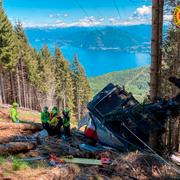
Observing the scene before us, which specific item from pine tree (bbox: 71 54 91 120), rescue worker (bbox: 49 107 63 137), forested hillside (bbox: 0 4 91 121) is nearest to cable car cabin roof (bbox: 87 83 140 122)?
rescue worker (bbox: 49 107 63 137)

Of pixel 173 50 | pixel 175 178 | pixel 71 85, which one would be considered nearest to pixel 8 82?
pixel 71 85

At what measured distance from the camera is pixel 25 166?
905 cm

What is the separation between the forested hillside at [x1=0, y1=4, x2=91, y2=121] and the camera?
2126 inches

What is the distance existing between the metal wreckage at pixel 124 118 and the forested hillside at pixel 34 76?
38652mm

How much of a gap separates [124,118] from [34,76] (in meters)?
58.9

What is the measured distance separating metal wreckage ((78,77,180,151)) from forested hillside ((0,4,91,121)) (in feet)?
127

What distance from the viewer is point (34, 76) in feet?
229

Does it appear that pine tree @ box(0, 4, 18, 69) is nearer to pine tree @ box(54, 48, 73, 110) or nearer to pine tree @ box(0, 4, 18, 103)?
pine tree @ box(0, 4, 18, 103)

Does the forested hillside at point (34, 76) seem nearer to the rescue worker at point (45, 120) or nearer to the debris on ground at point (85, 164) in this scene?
the rescue worker at point (45, 120)

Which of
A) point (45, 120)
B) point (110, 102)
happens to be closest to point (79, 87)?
point (45, 120)

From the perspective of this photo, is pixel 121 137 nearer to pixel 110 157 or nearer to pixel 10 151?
pixel 110 157

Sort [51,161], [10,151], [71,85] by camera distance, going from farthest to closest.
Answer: [71,85]
[10,151]
[51,161]

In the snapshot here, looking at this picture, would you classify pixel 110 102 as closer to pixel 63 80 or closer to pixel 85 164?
pixel 85 164

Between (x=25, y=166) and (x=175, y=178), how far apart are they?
408 centimetres
